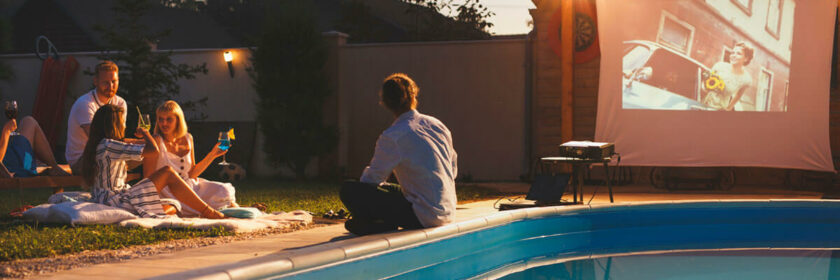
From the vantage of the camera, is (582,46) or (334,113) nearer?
(582,46)

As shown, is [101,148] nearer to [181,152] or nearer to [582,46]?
[181,152]

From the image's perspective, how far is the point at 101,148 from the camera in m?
5.06

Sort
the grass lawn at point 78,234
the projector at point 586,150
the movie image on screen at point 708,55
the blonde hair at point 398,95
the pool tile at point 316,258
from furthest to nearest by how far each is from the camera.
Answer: the movie image on screen at point 708,55, the projector at point 586,150, the blonde hair at point 398,95, the grass lawn at point 78,234, the pool tile at point 316,258

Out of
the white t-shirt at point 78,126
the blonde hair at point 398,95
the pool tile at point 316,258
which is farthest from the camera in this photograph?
the white t-shirt at point 78,126

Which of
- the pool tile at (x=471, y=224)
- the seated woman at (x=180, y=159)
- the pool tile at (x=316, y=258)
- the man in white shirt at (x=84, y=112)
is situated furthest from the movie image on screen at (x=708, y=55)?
the pool tile at (x=316, y=258)

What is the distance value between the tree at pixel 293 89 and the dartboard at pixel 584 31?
3541 millimetres

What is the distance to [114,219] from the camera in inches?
197

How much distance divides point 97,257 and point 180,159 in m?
1.96

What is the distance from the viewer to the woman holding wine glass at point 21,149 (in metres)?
5.50

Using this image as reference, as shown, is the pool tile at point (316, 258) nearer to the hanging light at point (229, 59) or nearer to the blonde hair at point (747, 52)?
the blonde hair at point (747, 52)

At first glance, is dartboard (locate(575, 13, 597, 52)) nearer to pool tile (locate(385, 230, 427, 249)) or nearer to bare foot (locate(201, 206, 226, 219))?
bare foot (locate(201, 206, 226, 219))

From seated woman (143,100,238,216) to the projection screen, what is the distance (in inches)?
212

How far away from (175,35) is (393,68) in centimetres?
1276

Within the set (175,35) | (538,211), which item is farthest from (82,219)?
(175,35)
